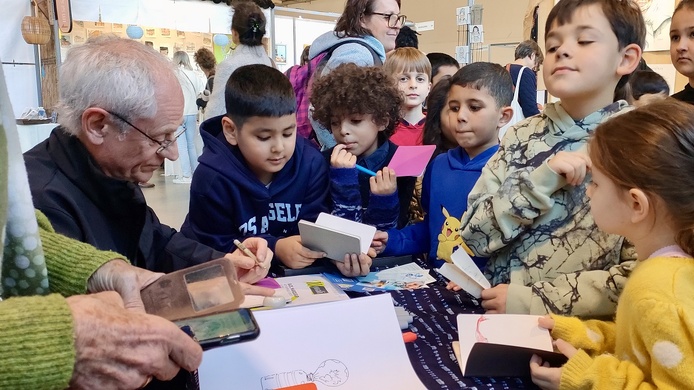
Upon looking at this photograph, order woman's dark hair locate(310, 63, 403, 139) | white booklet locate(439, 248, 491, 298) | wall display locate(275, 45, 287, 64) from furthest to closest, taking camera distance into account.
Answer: wall display locate(275, 45, 287, 64) → woman's dark hair locate(310, 63, 403, 139) → white booklet locate(439, 248, 491, 298)

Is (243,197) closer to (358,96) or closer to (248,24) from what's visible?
(358,96)

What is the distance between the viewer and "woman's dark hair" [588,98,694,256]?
0.91 m

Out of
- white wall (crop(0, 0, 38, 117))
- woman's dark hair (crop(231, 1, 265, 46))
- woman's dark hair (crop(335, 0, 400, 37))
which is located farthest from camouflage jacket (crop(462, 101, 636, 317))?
white wall (crop(0, 0, 38, 117))

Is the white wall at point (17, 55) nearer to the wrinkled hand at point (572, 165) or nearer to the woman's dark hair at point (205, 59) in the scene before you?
the woman's dark hair at point (205, 59)

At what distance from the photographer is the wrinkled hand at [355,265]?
147 centimetres

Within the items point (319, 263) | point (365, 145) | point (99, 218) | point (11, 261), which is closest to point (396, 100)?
point (365, 145)

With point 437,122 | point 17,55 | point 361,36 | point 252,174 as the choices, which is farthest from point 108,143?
point 17,55

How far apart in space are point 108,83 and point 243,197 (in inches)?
23.6

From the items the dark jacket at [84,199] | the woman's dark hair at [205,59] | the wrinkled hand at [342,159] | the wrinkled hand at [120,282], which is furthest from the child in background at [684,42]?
the woman's dark hair at [205,59]

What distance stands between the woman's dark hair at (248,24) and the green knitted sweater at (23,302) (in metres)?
2.96

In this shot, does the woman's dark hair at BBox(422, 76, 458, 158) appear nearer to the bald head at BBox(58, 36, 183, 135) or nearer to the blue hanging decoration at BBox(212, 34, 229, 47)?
the bald head at BBox(58, 36, 183, 135)

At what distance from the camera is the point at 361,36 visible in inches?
106

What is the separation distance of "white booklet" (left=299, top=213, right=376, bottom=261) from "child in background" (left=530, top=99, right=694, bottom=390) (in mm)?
533

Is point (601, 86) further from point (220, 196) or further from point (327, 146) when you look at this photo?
point (327, 146)
